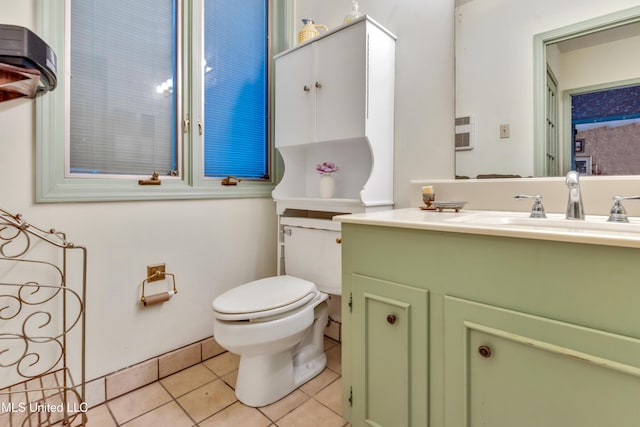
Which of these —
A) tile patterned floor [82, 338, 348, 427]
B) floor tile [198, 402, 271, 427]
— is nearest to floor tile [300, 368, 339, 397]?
tile patterned floor [82, 338, 348, 427]

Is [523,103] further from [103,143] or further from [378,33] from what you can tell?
[103,143]

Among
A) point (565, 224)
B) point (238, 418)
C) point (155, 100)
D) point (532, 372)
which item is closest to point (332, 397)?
point (238, 418)

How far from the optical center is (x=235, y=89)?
1.93 meters

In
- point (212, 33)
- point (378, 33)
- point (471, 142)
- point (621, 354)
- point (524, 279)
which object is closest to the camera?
point (621, 354)

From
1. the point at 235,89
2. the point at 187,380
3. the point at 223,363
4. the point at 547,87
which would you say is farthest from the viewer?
the point at 235,89

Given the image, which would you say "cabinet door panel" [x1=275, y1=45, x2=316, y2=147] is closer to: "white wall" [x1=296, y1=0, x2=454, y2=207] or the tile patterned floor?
"white wall" [x1=296, y1=0, x2=454, y2=207]

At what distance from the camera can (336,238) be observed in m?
1.65

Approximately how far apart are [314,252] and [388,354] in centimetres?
80

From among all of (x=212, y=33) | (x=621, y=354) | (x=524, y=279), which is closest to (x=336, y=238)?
(x=524, y=279)

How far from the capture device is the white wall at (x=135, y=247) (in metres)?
1.21

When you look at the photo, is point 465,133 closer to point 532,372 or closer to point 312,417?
point 532,372

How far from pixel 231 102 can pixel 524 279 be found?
67.8 inches

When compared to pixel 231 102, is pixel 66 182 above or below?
below

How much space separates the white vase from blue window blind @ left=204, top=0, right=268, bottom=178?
1.54ft
